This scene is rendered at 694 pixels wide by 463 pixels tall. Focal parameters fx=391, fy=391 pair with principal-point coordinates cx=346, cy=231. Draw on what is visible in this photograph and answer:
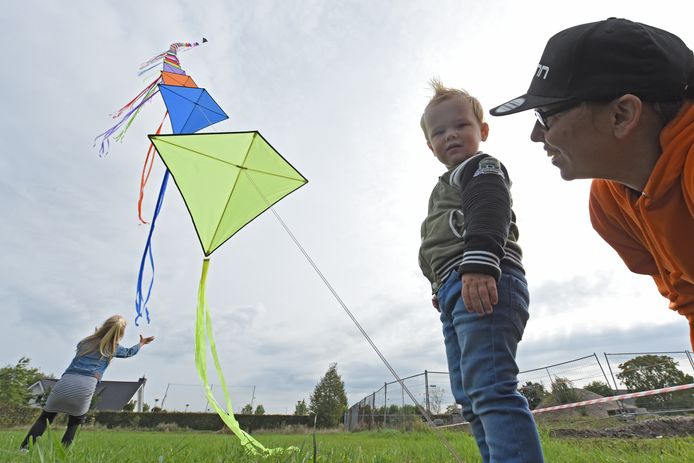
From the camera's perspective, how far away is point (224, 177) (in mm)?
3807

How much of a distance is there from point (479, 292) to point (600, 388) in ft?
36.1

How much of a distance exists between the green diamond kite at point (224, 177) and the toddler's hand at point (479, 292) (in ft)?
8.03

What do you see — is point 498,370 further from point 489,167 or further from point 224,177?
point 224,177

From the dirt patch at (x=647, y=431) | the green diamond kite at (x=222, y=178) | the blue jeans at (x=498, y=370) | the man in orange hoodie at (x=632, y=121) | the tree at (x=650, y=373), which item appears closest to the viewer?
the man in orange hoodie at (x=632, y=121)

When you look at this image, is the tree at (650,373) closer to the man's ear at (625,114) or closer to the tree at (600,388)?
the tree at (600,388)

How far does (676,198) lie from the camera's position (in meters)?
1.02

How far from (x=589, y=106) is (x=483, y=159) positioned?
0.64 meters

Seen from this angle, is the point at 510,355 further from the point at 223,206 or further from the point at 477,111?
the point at 223,206

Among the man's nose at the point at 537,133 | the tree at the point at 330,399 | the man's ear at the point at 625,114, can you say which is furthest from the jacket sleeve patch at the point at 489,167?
the tree at the point at 330,399

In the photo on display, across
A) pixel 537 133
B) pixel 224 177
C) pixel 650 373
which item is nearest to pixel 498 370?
pixel 537 133

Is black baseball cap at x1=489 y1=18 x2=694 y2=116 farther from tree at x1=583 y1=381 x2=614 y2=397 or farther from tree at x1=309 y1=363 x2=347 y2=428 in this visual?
tree at x1=309 y1=363 x2=347 y2=428

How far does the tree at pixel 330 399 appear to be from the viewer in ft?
82.1

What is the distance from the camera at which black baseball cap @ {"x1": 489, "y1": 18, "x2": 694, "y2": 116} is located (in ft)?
3.33

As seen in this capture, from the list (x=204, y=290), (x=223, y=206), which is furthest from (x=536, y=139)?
(x=223, y=206)
